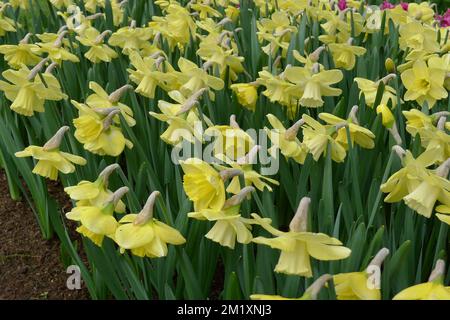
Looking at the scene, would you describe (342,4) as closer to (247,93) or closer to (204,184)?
(247,93)

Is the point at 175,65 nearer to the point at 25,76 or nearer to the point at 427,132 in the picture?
the point at 25,76

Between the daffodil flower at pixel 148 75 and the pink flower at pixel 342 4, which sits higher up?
the daffodil flower at pixel 148 75

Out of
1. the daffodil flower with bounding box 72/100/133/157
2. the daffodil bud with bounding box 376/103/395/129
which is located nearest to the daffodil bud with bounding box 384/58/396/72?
the daffodil bud with bounding box 376/103/395/129

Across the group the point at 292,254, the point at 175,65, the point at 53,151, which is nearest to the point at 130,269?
the point at 53,151

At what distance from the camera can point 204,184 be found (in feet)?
4.48

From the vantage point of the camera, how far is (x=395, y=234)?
1644 millimetres

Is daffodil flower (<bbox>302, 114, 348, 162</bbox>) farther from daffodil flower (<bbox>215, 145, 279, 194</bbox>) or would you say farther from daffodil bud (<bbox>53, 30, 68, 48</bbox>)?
daffodil bud (<bbox>53, 30, 68, 48</bbox>)

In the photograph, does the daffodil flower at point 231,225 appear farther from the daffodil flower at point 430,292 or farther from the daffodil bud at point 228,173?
the daffodil flower at point 430,292

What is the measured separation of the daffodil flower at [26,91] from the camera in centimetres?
193

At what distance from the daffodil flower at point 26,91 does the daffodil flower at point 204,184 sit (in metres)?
0.79

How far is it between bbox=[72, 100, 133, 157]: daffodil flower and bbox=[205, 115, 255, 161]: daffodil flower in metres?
0.29

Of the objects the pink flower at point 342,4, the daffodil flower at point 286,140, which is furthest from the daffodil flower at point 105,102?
the pink flower at point 342,4

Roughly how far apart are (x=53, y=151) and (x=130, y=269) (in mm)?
393

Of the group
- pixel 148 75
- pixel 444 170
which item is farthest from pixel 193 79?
pixel 444 170
